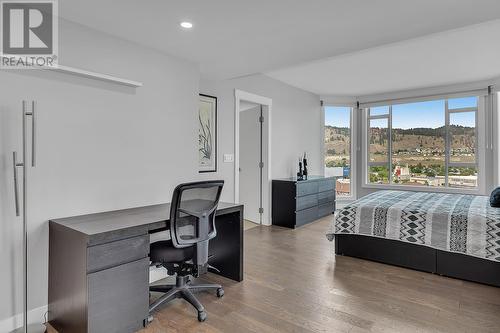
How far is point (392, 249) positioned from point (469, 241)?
2.31ft

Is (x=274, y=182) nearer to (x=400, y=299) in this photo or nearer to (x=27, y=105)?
(x=400, y=299)

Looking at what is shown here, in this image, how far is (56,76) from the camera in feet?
7.48

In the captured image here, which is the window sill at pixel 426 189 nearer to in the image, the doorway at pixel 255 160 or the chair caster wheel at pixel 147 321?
the doorway at pixel 255 160

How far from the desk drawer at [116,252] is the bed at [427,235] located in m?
2.32

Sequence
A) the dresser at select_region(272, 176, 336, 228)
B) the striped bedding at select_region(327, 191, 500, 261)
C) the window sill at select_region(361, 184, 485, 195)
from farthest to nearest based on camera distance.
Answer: the window sill at select_region(361, 184, 485, 195) < the dresser at select_region(272, 176, 336, 228) < the striped bedding at select_region(327, 191, 500, 261)

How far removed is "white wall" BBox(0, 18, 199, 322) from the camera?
2.09 meters

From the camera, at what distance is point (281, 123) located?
534 cm

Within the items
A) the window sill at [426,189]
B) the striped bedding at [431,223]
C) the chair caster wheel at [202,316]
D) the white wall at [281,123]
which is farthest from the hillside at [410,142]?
the chair caster wheel at [202,316]

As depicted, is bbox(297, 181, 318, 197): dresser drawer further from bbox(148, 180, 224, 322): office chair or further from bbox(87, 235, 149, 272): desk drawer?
bbox(87, 235, 149, 272): desk drawer

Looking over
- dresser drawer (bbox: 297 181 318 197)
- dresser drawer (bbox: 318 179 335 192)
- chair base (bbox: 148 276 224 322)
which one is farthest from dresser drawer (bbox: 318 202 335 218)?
chair base (bbox: 148 276 224 322)

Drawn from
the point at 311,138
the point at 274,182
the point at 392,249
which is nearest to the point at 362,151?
the point at 311,138

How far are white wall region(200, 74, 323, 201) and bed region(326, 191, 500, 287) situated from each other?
5.87ft

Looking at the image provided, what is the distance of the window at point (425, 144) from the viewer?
18.0 ft

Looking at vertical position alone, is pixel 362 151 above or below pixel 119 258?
above
